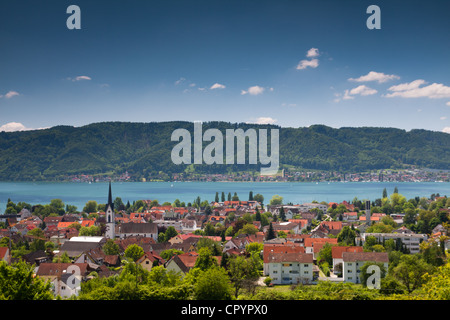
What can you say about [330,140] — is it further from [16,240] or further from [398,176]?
[16,240]

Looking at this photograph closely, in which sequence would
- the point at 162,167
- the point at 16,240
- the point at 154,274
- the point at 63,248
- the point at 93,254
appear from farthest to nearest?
the point at 162,167 → the point at 16,240 → the point at 63,248 → the point at 93,254 → the point at 154,274

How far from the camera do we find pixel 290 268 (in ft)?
42.4

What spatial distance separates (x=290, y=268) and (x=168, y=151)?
4128 inches

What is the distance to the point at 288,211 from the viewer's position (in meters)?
31.8

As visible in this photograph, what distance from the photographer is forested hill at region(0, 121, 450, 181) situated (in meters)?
104

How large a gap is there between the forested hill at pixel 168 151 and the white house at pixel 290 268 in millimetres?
91567

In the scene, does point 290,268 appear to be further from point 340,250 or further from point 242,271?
point 340,250

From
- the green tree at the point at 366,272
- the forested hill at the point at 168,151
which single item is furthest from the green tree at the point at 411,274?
the forested hill at the point at 168,151

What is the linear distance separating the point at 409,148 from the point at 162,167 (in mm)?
67367

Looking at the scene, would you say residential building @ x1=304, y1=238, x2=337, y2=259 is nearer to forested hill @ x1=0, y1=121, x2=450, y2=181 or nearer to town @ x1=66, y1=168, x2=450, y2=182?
town @ x1=66, y1=168, x2=450, y2=182

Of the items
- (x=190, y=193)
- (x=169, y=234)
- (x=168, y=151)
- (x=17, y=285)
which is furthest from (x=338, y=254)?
(x=168, y=151)
